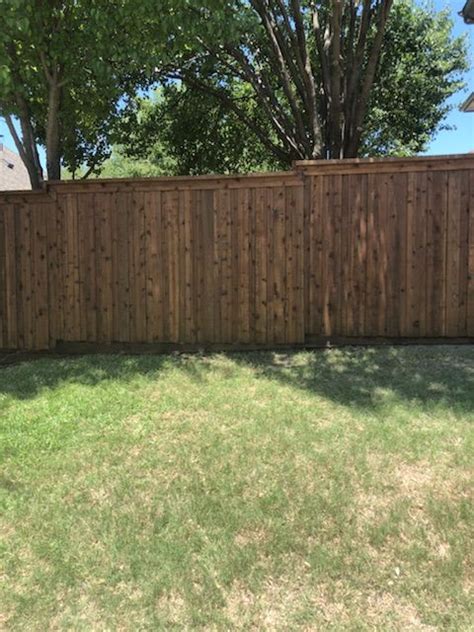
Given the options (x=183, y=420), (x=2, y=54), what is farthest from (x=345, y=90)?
(x=183, y=420)

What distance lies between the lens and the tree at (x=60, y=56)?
5777 mm

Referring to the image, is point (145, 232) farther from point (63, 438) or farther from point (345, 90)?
point (345, 90)

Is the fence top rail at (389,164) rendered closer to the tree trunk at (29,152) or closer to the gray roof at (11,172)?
the tree trunk at (29,152)

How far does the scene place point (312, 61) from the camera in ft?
37.6

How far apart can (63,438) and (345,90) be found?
744 cm

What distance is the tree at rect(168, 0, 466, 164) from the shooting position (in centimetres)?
811

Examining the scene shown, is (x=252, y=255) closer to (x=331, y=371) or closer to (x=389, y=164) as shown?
(x=331, y=371)

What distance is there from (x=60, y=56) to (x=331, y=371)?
4.62 meters

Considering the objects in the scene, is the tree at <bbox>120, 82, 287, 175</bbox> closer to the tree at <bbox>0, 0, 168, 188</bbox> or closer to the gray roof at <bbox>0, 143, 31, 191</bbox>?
the tree at <bbox>0, 0, 168, 188</bbox>

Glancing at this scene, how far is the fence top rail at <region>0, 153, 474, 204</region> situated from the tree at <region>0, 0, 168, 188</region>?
1.04m

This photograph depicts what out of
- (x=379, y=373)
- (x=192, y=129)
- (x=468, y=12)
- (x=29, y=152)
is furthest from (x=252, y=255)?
(x=192, y=129)

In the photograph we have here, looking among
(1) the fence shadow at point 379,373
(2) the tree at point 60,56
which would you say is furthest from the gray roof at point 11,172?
(1) the fence shadow at point 379,373

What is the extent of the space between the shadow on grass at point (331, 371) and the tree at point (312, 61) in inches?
149

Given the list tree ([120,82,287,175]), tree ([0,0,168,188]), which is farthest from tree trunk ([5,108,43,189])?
tree ([120,82,287,175])
